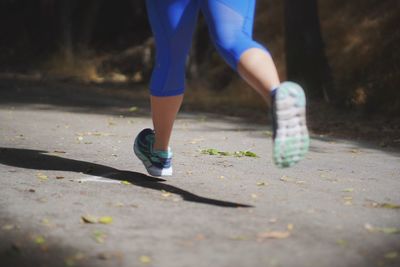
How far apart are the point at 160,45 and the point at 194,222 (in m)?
1.40

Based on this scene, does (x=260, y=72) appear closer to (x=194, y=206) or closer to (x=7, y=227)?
(x=194, y=206)

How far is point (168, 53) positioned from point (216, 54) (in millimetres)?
11837

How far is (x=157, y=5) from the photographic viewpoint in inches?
171

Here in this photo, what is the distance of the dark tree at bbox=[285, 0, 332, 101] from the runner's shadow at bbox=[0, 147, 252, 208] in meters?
6.34

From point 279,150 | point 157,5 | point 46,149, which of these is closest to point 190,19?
point 157,5

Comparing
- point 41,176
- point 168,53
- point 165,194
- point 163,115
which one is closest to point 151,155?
point 163,115

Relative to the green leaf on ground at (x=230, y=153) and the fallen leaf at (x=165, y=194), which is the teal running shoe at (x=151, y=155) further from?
the green leaf on ground at (x=230, y=153)

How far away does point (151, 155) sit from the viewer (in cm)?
472

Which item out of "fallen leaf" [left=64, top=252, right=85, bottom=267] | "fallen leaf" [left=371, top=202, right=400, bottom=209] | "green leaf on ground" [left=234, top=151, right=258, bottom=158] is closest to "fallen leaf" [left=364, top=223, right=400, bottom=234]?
"fallen leaf" [left=371, top=202, right=400, bottom=209]

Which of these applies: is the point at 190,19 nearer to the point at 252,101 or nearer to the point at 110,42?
the point at 252,101

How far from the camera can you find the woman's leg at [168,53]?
430cm

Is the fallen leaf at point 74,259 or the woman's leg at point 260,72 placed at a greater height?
the woman's leg at point 260,72

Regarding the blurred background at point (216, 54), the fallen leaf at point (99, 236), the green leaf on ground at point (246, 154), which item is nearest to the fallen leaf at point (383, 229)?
the fallen leaf at point (99, 236)

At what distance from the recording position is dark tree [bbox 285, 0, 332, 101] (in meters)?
11.5
